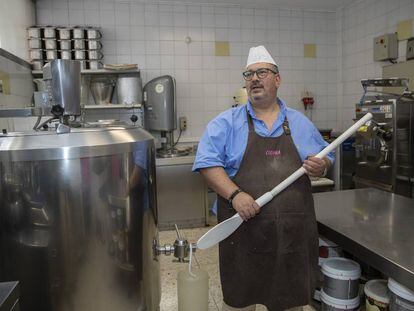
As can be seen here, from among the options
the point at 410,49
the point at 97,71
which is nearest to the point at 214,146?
the point at 97,71

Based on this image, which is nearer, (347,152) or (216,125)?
(216,125)

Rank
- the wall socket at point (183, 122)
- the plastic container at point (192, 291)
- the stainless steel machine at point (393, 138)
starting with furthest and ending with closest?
the wall socket at point (183, 122)
the stainless steel machine at point (393, 138)
the plastic container at point (192, 291)

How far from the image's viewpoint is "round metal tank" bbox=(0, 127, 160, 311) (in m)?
0.99

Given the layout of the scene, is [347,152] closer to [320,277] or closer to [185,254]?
[320,277]

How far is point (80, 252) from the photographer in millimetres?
1055

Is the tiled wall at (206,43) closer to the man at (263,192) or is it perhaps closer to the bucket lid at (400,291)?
the man at (263,192)

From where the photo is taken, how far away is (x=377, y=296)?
1.50 meters

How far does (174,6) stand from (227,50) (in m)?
0.79

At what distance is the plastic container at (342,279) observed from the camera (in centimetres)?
160

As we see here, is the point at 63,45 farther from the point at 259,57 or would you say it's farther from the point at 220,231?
the point at 220,231

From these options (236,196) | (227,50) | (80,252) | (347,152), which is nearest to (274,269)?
(236,196)

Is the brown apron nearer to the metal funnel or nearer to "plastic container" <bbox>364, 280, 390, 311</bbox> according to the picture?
"plastic container" <bbox>364, 280, 390, 311</bbox>

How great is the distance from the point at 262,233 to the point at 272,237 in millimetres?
47

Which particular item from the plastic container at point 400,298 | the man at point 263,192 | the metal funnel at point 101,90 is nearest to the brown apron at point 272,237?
the man at point 263,192
